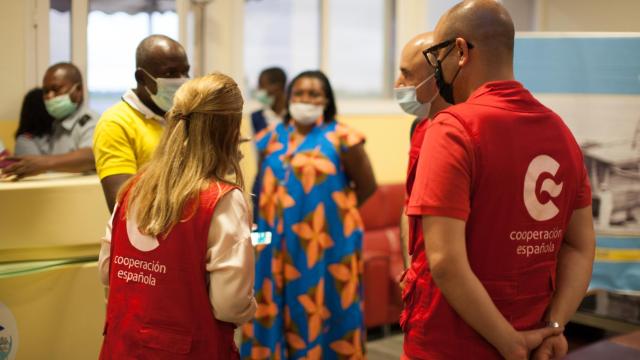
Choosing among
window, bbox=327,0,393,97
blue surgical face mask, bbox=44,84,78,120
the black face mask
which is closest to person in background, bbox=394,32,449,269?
the black face mask

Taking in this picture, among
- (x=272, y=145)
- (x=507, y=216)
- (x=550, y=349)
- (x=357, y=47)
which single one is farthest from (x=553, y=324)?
(x=357, y=47)

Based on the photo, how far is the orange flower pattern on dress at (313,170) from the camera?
3.58 meters

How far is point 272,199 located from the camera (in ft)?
12.1

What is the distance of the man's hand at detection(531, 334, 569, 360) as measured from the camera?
1.65 m

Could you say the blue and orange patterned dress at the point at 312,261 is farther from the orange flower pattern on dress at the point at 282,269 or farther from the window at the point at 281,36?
the window at the point at 281,36

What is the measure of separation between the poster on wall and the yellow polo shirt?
5.47 ft

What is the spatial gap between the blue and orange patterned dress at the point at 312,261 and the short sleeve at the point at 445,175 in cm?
204

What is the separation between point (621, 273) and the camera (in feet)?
10.0

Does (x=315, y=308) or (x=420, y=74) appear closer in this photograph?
(x=420, y=74)

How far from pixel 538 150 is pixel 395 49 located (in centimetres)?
509

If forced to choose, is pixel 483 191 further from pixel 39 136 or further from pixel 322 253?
pixel 39 136

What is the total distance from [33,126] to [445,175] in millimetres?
2926

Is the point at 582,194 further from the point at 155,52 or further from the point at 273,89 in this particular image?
the point at 273,89

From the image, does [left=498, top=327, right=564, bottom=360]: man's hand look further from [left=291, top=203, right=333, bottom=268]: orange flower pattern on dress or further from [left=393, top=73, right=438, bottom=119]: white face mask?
[left=291, top=203, right=333, bottom=268]: orange flower pattern on dress
